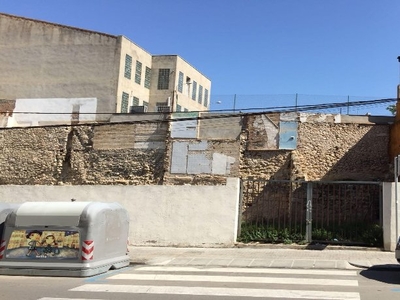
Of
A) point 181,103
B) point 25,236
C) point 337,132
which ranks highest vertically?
point 181,103

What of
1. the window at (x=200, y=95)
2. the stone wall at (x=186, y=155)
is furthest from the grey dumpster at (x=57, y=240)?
the window at (x=200, y=95)

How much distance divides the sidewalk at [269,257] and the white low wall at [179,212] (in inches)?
22.2

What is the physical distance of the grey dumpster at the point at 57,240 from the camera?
10.2 meters

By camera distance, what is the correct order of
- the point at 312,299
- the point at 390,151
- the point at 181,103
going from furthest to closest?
the point at 181,103 < the point at 390,151 < the point at 312,299

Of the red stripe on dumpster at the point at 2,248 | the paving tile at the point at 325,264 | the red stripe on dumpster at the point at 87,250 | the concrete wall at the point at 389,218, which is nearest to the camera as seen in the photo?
the red stripe on dumpster at the point at 87,250

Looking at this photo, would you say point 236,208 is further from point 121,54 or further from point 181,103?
point 181,103

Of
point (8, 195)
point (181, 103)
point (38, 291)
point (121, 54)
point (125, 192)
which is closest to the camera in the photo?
point (38, 291)

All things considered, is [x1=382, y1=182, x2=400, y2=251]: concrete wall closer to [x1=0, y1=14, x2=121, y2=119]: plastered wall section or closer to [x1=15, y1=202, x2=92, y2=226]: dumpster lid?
[x1=15, y1=202, x2=92, y2=226]: dumpster lid

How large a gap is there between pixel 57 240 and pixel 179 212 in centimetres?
614

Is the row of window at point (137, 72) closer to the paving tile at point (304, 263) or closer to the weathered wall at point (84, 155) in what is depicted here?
the weathered wall at point (84, 155)

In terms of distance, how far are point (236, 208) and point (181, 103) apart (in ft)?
85.7

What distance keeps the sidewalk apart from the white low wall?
56 centimetres

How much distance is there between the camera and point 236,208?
615 inches

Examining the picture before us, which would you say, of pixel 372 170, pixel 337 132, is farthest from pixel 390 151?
pixel 337 132
